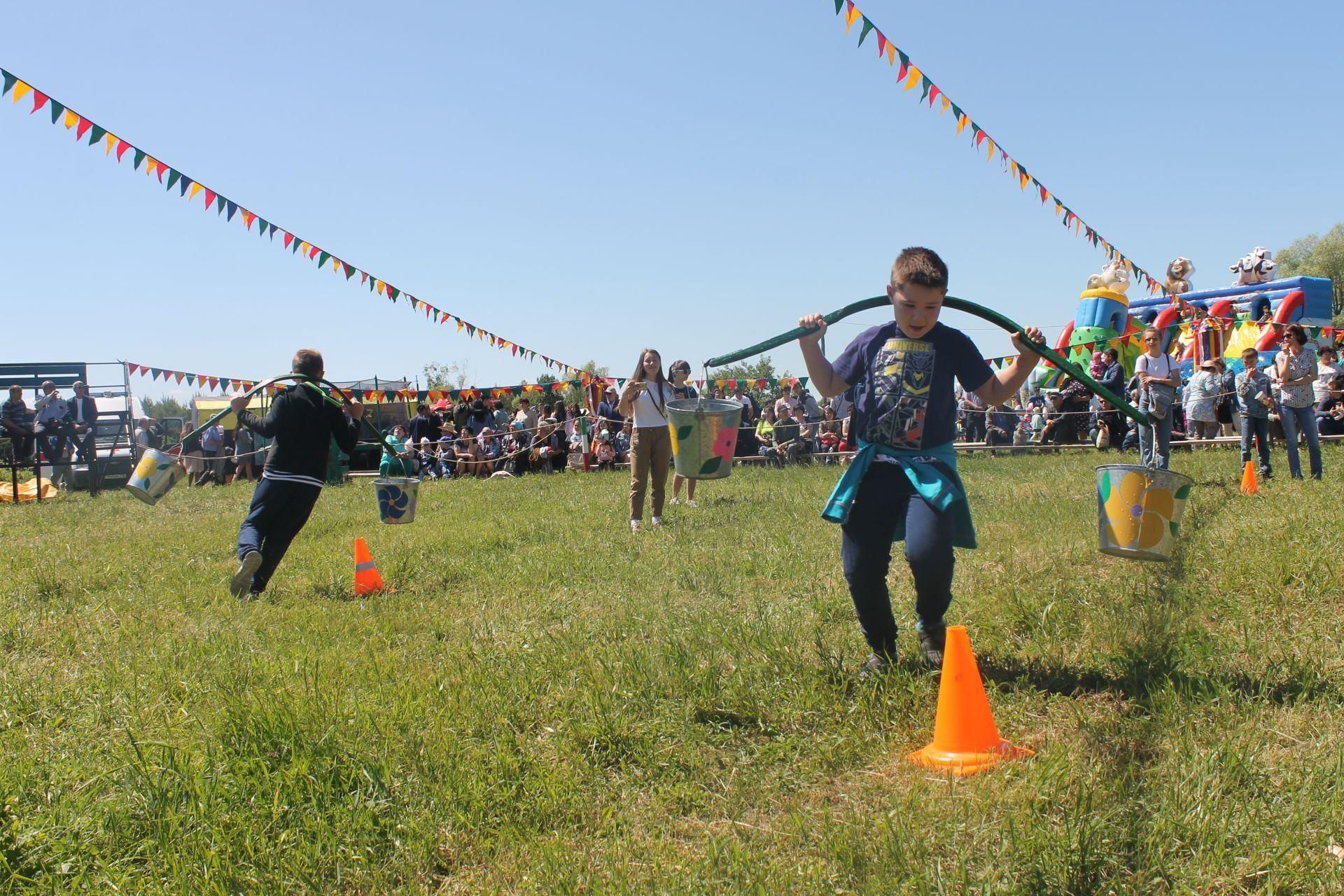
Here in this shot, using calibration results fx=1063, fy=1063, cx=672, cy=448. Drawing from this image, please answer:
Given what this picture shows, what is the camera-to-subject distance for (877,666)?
4238 mm

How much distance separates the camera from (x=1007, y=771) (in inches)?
Result: 126

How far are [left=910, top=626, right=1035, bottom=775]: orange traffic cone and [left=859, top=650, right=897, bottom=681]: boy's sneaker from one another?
66 cm

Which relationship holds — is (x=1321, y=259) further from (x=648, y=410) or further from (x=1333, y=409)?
(x=648, y=410)

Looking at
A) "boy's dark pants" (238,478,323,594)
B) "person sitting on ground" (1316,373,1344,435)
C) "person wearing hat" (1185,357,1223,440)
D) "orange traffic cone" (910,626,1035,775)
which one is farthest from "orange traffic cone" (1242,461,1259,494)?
"boy's dark pants" (238,478,323,594)

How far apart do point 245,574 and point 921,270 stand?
16.1ft

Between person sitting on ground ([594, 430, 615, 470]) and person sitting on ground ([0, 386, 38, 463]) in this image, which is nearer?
person sitting on ground ([0, 386, 38, 463])

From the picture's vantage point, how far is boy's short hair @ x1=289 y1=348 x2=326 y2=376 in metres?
7.39

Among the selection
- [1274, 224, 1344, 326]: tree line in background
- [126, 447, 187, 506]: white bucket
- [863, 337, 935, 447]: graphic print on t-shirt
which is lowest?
[126, 447, 187, 506]: white bucket

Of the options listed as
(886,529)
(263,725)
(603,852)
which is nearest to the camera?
(603,852)

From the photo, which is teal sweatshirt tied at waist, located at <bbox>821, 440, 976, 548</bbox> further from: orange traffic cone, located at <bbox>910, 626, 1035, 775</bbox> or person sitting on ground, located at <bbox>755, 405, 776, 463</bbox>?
person sitting on ground, located at <bbox>755, 405, 776, 463</bbox>

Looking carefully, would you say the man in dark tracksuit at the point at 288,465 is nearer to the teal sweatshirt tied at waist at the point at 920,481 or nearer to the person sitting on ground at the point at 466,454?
the teal sweatshirt tied at waist at the point at 920,481

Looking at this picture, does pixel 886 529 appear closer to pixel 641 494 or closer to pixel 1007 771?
pixel 1007 771

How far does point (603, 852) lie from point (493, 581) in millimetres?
4259

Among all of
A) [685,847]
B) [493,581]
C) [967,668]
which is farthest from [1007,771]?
[493,581]
